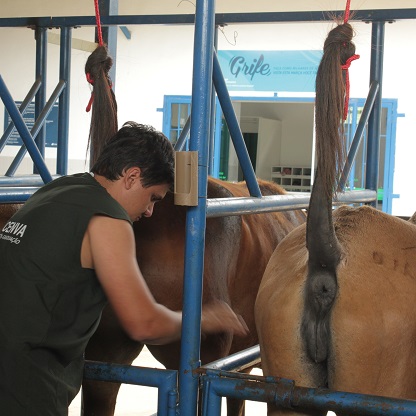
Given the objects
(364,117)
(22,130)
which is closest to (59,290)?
(22,130)

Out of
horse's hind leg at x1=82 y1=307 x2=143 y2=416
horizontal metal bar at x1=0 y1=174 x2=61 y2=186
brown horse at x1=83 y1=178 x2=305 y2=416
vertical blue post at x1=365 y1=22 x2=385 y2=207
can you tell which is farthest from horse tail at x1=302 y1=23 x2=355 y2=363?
horizontal metal bar at x1=0 y1=174 x2=61 y2=186

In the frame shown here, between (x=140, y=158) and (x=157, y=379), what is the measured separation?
23.6 inches

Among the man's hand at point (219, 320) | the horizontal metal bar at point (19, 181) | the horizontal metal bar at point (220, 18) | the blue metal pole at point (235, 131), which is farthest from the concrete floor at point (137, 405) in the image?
the man's hand at point (219, 320)

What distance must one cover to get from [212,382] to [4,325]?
56cm

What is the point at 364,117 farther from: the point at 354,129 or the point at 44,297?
the point at 354,129

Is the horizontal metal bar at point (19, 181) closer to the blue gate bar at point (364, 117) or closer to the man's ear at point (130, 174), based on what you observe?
the blue gate bar at point (364, 117)

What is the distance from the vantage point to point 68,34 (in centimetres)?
392

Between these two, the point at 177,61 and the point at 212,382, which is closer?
the point at 212,382

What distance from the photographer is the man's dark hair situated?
1.95 meters

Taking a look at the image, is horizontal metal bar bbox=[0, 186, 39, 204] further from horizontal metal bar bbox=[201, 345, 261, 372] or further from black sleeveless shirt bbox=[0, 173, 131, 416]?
horizontal metal bar bbox=[201, 345, 261, 372]

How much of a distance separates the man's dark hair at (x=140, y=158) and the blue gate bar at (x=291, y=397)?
553mm

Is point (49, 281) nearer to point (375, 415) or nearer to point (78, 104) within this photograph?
point (375, 415)

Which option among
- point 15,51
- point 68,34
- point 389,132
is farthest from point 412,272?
point 15,51

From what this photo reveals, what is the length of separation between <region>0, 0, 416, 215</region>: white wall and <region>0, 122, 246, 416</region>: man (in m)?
8.17
